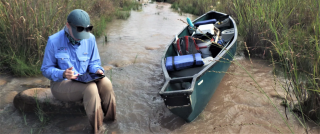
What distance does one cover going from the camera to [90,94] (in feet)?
9.82

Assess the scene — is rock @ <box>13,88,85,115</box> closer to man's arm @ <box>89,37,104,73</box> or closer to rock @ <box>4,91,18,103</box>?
rock @ <box>4,91,18,103</box>

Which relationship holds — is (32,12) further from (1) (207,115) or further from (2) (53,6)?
(1) (207,115)

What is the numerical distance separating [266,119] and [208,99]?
0.92 m

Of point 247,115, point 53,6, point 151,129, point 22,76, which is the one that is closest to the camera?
point 151,129

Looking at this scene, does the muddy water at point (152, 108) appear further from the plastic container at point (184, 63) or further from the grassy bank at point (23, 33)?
the plastic container at point (184, 63)

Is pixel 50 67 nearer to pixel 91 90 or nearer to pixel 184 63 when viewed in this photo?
pixel 91 90

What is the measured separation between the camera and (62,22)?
5.55m

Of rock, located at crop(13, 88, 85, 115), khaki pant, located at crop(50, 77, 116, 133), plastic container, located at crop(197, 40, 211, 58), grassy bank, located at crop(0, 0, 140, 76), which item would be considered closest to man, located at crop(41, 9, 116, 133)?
khaki pant, located at crop(50, 77, 116, 133)

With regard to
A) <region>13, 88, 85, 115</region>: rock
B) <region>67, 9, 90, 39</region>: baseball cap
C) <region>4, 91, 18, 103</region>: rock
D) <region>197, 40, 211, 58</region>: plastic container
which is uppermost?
<region>67, 9, 90, 39</region>: baseball cap

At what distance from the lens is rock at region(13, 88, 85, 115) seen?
3.63 m

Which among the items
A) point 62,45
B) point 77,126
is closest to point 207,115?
point 77,126

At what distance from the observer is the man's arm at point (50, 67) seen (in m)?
2.91

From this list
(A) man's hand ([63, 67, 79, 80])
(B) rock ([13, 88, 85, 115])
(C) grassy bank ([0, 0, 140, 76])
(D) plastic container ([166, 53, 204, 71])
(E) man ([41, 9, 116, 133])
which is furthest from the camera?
(C) grassy bank ([0, 0, 140, 76])

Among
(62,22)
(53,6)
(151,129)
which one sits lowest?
(151,129)
